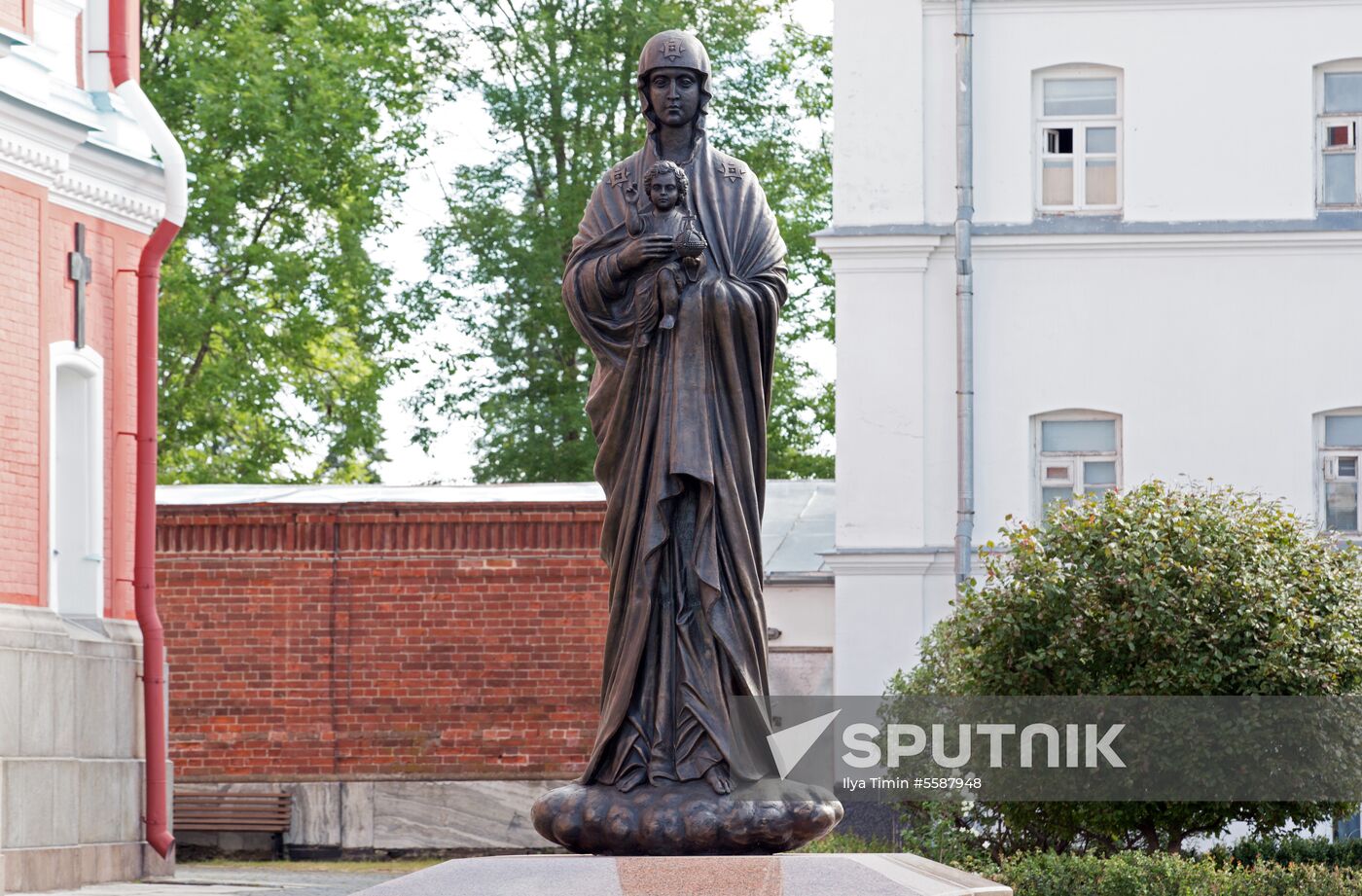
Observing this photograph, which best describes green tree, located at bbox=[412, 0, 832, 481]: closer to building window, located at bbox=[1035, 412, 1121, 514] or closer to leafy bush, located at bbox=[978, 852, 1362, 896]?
building window, located at bbox=[1035, 412, 1121, 514]

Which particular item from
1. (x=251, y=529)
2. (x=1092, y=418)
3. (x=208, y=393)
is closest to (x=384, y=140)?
(x=208, y=393)

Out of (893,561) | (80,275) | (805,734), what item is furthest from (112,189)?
(893,561)

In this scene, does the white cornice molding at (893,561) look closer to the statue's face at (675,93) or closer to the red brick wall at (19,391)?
the red brick wall at (19,391)

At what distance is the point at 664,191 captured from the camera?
272 inches

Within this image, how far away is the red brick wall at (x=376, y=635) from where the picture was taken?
22.1 metres

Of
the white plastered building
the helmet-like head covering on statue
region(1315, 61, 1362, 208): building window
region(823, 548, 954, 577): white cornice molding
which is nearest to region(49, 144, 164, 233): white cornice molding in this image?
the white plastered building

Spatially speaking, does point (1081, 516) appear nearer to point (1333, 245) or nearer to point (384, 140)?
point (1333, 245)

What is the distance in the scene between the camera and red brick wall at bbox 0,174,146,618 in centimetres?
1720

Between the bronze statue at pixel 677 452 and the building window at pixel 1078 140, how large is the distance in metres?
17.4

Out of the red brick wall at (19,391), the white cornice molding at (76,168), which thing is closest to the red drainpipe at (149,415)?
the white cornice molding at (76,168)

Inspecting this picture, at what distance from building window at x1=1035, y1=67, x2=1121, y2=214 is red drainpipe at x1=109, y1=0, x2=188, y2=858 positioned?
958 cm

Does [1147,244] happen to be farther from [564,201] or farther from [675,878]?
[675,878]

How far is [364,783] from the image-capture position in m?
Answer: 22.0

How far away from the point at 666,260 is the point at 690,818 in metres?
1.76
